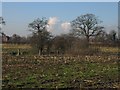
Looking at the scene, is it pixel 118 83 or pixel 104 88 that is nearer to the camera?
pixel 104 88

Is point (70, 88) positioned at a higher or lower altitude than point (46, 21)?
lower

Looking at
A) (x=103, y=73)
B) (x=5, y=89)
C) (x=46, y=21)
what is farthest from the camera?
(x=46, y=21)

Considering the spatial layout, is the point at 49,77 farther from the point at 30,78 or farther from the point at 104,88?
the point at 104,88

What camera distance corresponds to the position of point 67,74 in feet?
54.3

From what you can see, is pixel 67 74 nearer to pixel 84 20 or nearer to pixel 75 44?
pixel 75 44

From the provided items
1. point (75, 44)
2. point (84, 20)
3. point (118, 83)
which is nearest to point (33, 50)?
point (75, 44)

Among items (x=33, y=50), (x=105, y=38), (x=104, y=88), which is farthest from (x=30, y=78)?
(x=105, y=38)

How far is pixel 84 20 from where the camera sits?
62.5 m

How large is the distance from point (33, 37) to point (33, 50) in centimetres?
163

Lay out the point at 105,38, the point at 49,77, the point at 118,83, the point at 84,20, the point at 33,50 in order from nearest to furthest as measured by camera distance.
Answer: the point at 118,83, the point at 49,77, the point at 33,50, the point at 105,38, the point at 84,20

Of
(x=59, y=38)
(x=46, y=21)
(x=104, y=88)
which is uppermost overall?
(x=46, y=21)

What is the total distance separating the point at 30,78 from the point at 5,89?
8.37 feet

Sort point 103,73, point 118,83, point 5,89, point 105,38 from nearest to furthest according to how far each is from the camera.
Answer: point 5,89 < point 118,83 < point 103,73 < point 105,38

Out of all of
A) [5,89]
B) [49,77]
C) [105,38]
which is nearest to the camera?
[5,89]
